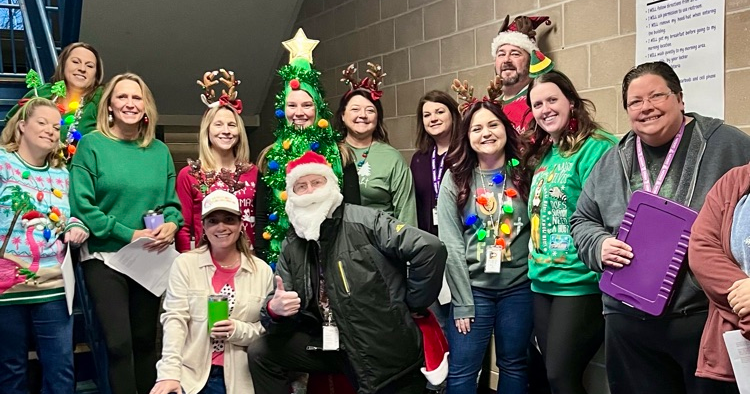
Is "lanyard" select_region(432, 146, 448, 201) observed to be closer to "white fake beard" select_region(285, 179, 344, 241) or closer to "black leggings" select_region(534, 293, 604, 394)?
"white fake beard" select_region(285, 179, 344, 241)

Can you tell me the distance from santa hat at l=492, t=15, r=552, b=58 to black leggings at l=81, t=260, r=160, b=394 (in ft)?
6.91

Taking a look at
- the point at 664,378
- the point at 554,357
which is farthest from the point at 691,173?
the point at 554,357

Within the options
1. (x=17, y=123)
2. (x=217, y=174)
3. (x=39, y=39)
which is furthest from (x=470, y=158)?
(x=39, y=39)

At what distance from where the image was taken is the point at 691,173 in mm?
2338

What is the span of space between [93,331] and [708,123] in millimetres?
2925

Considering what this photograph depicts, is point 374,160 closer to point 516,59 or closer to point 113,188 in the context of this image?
point 516,59

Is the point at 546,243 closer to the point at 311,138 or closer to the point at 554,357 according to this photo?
the point at 554,357

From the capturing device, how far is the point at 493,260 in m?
3.09

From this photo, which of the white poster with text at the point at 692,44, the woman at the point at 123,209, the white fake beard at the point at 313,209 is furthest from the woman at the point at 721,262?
the woman at the point at 123,209

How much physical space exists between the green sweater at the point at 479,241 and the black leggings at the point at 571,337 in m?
0.32

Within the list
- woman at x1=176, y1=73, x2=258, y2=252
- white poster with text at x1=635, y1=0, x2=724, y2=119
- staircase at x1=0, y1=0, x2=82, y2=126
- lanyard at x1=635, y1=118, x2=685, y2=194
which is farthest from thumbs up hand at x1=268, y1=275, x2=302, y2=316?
staircase at x1=0, y1=0, x2=82, y2=126

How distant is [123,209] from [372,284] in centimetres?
123

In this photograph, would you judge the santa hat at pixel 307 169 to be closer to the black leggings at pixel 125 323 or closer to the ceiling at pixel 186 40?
the black leggings at pixel 125 323

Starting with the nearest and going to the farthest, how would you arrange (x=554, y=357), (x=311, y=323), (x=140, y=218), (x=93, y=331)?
(x=554, y=357), (x=311, y=323), (x=140, y=218), (x=93, y=331)
